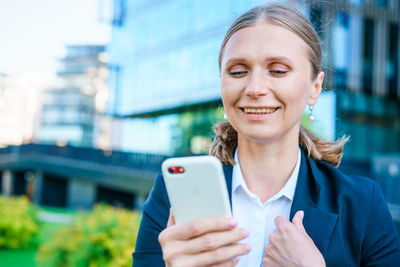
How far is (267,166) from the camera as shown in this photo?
5.24 feet

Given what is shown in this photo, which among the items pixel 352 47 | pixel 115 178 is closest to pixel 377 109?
pixel 352 47

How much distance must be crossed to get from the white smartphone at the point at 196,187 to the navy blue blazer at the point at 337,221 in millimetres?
329

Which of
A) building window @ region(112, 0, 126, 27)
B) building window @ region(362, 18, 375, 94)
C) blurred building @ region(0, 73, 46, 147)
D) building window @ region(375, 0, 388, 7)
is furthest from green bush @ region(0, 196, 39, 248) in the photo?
blurred building @ region(0, 73, 46, 147)

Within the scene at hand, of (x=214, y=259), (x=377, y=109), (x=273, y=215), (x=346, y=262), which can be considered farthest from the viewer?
(x=377, y=109)

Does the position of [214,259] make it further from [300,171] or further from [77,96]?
[77,96]

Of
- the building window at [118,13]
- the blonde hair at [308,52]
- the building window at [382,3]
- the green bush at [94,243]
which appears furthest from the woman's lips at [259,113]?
the building window at [118,13]

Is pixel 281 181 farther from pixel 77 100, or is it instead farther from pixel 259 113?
pixel 77 100

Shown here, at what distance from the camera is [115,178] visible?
67.8ft

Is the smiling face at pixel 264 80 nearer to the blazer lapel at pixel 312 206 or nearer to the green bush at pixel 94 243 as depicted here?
the blazer lapel at pixel 312 206

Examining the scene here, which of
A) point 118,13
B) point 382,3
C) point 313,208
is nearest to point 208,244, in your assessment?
point 313,208

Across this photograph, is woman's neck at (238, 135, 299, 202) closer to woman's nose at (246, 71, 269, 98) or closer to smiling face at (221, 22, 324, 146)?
smiling face at (221, 22, 324, 146)

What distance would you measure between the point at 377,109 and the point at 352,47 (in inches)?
168

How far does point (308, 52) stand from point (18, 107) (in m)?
93.1

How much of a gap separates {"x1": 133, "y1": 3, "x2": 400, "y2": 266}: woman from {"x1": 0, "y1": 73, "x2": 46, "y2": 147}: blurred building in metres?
88.9
